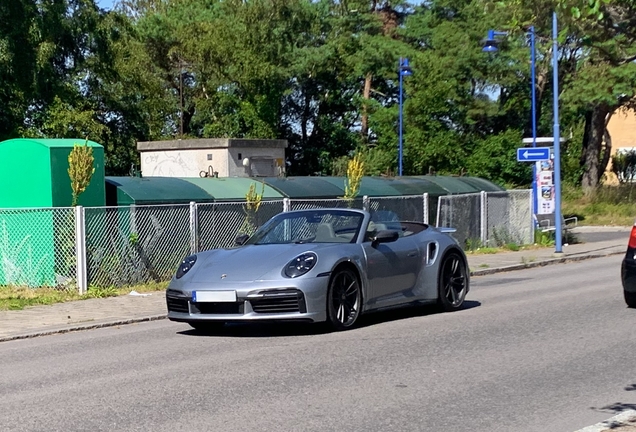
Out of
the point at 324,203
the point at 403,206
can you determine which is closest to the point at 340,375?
the point at 324,203

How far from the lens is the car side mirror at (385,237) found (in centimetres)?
1158

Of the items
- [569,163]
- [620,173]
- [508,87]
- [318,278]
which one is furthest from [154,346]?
[620,173]

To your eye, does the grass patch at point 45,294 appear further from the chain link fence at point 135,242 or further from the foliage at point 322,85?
the foliage at point 322,85

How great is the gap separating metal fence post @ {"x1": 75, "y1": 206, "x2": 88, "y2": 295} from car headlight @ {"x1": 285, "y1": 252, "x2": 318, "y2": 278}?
595 centimetres

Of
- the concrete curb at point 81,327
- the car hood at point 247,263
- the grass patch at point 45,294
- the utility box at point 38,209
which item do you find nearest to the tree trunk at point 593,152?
the utility box at point 38,209

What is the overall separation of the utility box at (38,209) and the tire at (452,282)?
637 centimetres

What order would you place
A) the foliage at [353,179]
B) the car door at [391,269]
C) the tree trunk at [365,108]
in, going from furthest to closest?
the tree trunk at [365,108], the foliage at [353,179], the car door at [391,269]

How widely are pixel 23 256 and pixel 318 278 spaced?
24.9 ft

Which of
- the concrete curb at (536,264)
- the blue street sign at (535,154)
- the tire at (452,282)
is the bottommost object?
the concrete curb at (536,264)

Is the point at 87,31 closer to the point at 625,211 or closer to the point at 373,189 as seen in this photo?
the point at 373,189

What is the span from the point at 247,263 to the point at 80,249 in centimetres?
561

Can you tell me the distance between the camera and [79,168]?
15.9 m

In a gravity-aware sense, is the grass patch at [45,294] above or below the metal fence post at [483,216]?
below

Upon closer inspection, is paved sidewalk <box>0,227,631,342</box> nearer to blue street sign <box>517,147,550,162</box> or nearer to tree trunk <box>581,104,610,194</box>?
blue street sign <box>517,147,550,162</box>
